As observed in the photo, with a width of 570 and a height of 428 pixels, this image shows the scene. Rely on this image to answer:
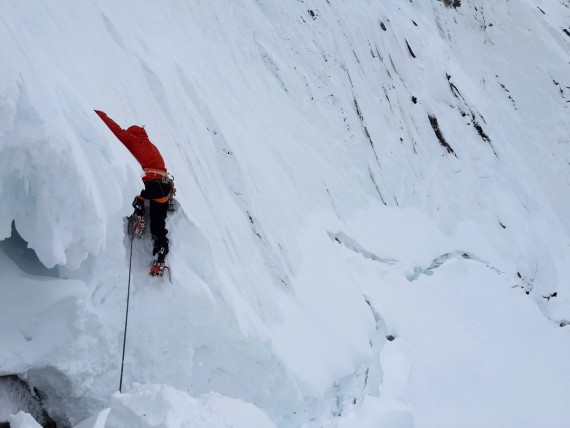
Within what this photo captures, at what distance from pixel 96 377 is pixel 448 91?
16.8 m

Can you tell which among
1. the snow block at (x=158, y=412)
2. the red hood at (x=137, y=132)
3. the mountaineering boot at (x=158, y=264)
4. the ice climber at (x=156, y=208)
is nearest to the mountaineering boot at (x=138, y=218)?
the ice climber at (x=156, y=208)

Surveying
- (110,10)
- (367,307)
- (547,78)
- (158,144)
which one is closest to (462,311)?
(367,307)

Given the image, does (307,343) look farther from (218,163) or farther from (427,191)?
(427,191)

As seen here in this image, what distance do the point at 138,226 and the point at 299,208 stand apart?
6.17 meters

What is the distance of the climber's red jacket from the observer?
5379mm

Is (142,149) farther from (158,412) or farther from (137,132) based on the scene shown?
(158,412)

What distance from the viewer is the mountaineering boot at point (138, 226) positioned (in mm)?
5062

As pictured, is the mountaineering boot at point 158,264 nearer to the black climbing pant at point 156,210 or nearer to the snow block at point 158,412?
the black climbing pant at point 156,210

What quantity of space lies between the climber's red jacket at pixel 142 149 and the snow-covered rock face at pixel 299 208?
0.18m

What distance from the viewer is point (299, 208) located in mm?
11023

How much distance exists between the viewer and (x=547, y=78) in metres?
21.6

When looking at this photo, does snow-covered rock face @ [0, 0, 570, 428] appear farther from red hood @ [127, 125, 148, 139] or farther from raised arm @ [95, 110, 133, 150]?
red hood @ [127, 125, 148, 139]

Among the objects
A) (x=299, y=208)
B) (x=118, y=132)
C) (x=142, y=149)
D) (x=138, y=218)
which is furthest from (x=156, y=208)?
(x=299, y=208)

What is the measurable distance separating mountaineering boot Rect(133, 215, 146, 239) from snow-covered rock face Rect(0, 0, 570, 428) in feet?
0.36
